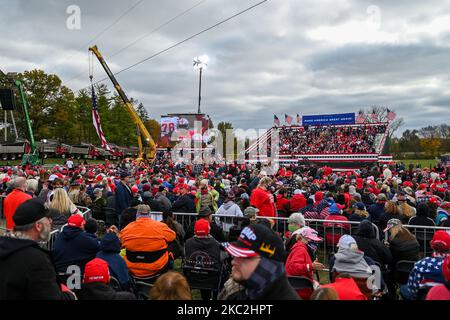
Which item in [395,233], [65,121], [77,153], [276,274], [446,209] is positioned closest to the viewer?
[276,274]

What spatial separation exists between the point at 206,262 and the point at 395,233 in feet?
9.95

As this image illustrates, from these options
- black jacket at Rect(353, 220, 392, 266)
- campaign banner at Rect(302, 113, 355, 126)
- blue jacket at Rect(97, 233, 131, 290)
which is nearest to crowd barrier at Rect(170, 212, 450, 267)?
black jacket at Rect(353, 220, 392, 266)

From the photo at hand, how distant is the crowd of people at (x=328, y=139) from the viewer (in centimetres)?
3588

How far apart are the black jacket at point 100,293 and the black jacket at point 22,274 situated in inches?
37.6

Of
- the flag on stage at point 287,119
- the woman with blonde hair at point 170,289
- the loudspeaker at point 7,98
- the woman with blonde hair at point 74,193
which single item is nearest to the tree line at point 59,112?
the loudspeaker at point 7,98

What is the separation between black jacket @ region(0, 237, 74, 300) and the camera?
2445 millimetres

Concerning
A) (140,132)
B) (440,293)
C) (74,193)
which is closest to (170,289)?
(440,293)

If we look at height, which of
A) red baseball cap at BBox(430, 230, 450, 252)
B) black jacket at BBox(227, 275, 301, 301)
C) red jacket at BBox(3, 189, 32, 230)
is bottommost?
red baseball cap at BBox(430, 230, 450, 252)

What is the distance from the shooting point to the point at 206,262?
16.3 feet

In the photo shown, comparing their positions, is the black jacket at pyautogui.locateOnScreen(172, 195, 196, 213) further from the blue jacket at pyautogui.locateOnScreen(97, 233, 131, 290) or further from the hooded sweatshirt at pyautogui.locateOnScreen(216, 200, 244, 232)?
the blue jacket at pyautogui.locateOnScreen(97, 233, 131, 290)

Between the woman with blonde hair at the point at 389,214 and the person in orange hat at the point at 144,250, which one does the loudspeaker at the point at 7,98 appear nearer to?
the person in orange hat at the point at 144,250

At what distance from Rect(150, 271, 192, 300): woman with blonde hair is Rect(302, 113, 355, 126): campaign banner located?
1454 inches
